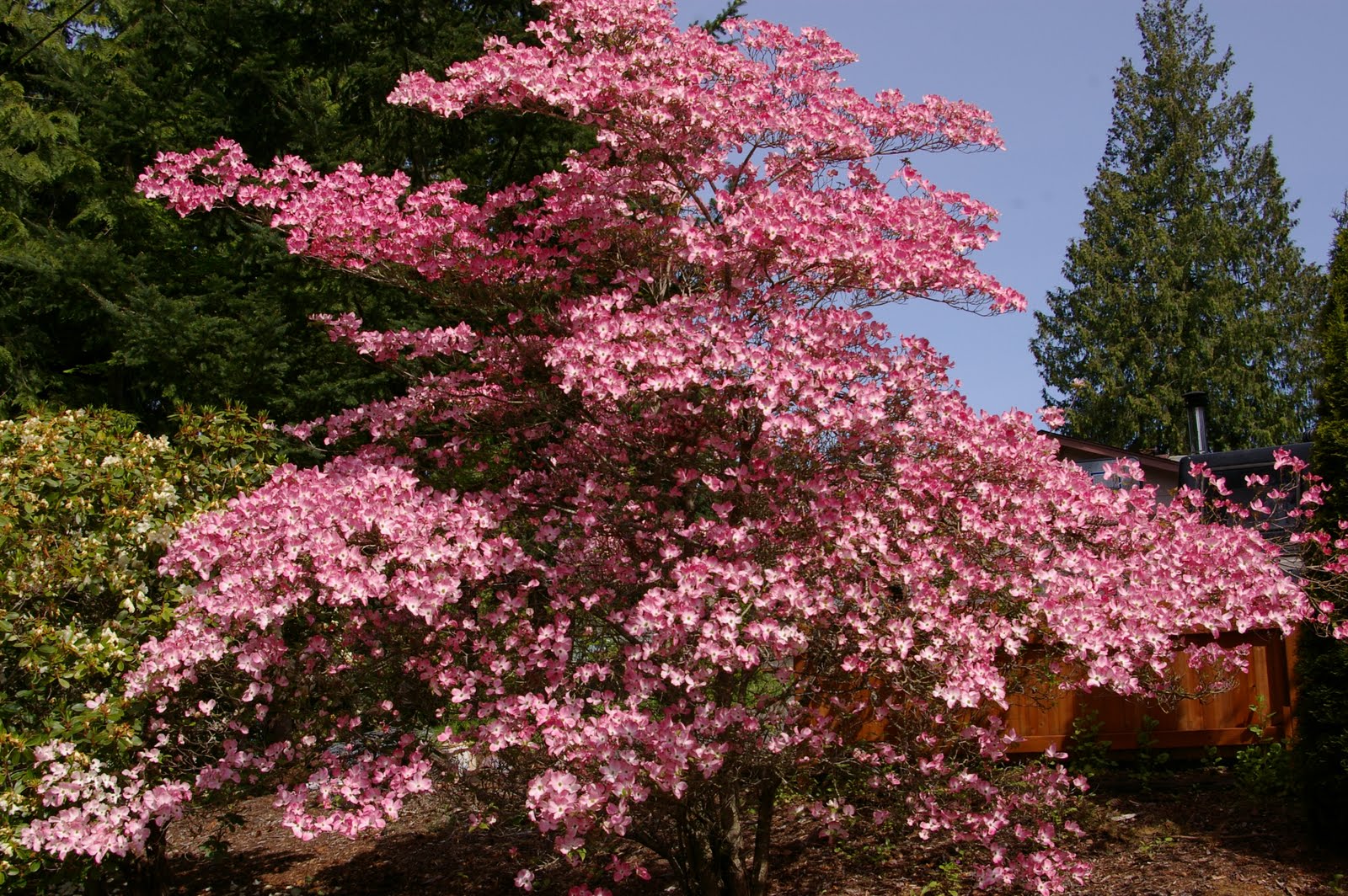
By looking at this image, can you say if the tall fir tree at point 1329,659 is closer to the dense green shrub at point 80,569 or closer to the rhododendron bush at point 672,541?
the rhododendron bush at point 672,541

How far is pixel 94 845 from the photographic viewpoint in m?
4.02

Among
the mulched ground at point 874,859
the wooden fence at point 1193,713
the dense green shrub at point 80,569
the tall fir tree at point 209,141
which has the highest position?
the tall fir tree at point 209,141

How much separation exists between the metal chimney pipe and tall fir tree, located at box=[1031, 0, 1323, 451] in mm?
7179

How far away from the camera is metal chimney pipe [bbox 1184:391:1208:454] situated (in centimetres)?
1364

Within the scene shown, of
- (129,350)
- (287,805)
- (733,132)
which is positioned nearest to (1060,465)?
(733,132)

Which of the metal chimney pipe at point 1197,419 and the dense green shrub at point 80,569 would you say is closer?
the dense green shrub at point 80,569

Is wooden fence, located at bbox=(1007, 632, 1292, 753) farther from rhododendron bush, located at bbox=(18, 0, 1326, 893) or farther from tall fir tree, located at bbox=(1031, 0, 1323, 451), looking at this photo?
tall fir tree, located at bbox=(1031, 0, 1323, 451)

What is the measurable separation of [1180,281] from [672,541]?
21.5m

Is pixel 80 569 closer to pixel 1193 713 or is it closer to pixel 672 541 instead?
pixel 672 541

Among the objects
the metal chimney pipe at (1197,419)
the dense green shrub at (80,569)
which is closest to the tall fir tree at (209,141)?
the dense green shrub at (80,569)

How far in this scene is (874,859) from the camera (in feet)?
19.5

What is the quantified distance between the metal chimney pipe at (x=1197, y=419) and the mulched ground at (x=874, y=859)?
849 cm

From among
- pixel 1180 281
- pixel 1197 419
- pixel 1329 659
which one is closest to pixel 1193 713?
pixel 1329 659

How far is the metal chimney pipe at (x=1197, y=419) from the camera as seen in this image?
537 inches
